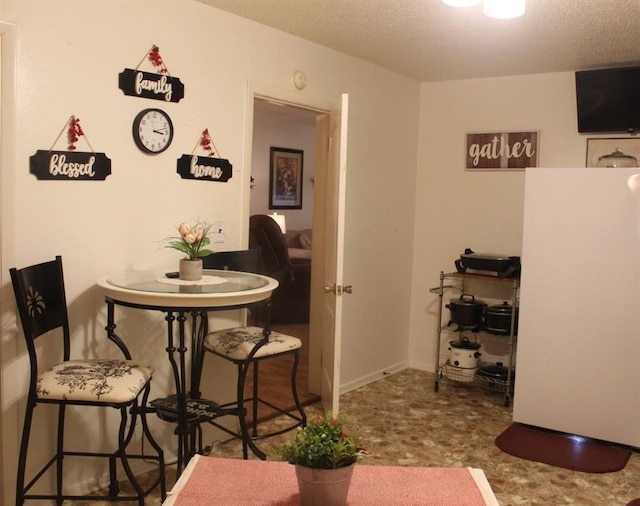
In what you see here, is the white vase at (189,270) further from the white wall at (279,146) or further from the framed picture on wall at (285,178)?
the framed picture on wall at (285,178)

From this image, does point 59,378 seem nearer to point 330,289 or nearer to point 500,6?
point 330,289

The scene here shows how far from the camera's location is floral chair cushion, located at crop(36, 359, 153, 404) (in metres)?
2.29

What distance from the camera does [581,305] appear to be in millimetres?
3553

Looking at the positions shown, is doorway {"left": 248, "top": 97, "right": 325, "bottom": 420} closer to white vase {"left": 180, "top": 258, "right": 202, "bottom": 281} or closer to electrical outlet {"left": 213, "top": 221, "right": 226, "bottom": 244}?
electrical outlet {"left": 213, "top": 221, "right": 226, "bottom": 244}

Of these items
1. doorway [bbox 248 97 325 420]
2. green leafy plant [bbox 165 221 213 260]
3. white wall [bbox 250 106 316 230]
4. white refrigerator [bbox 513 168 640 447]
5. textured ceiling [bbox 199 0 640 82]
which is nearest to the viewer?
green leafy plant [bbox 165 221 213 260]

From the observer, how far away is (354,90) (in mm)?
4223

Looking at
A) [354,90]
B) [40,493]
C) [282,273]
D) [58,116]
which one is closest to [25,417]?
[40,493]

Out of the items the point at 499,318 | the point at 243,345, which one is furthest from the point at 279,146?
the point at 243,345

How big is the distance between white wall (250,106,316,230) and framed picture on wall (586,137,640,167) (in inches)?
157

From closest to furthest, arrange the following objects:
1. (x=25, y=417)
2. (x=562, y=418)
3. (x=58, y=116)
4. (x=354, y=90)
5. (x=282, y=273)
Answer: (x=25, y=417), (x=58, y=116), (x=562, y=418), (x=354, y=90), (x=282, y=273)

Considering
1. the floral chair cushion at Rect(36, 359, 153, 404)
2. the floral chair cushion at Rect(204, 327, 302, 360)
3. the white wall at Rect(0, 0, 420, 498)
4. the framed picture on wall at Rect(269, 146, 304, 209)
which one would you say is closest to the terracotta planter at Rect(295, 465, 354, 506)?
the floral chair cushion at Rect(36, 359, 153, 404)

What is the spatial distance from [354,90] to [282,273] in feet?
8.40

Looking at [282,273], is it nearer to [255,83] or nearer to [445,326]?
[445,326]

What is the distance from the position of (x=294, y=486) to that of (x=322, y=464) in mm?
236
